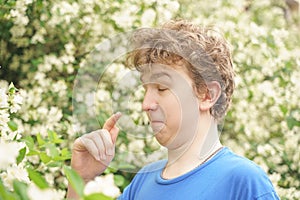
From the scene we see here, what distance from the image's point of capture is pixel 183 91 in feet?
4.55

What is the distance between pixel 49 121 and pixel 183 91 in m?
2.04

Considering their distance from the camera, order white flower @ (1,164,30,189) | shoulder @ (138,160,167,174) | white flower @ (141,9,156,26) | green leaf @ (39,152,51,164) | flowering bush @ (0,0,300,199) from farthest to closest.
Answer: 1. white flower @ (141,9,156,26)
2. flowering bush @ (0,0,300,199)
3. green leaf @ (39,152,51,164)
4. shoulder @ (138,160,167,174)
5. white flower @ (1,164,30,189)

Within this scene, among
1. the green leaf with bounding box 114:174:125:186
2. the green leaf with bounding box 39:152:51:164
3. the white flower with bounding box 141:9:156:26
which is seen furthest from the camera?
the white flower with bounding box 141:9:156:26

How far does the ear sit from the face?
30mm

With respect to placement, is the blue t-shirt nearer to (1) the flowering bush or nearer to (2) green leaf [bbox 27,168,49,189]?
(2) green leaf [bbox 27,168,49,189]

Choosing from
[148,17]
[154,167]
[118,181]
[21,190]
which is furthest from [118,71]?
[21,190]

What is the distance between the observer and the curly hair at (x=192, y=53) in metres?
1.41

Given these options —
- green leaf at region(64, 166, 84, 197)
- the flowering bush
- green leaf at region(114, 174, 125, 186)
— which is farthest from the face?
green leaf at region(114, 174, 125, 186)

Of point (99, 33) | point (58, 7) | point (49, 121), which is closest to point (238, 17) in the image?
point (99, 33)

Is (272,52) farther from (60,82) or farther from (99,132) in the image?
(99,132)

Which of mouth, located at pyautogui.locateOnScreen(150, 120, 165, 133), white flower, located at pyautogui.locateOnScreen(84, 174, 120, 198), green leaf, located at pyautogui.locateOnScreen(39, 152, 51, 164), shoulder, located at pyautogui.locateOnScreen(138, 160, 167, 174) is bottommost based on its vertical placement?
white flower, located at pyautogui.locateOnScreen(84, 174, 120, 198)

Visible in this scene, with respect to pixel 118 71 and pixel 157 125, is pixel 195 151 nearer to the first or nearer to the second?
pixel 157 125

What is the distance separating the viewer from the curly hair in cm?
141

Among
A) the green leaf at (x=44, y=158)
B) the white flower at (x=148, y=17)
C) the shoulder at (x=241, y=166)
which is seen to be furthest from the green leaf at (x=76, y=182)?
the white flower at (x=148, y=17)
